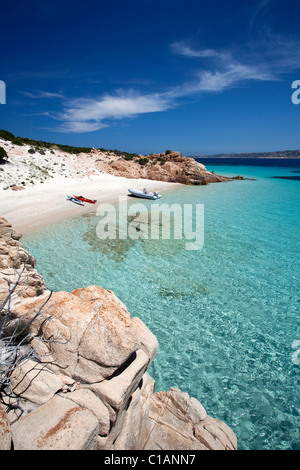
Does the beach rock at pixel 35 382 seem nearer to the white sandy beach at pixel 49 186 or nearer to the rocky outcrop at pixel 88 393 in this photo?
the rocky outcrop at pixel 88 393

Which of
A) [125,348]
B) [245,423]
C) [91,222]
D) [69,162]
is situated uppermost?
[69,162]

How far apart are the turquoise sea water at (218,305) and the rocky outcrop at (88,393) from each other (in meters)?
1.24

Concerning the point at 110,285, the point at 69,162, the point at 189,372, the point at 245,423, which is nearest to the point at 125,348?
the point at 189,372

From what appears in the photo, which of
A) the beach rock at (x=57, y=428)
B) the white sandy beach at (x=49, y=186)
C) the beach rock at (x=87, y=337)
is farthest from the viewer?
the white sandy beach at (x=49, y=186)

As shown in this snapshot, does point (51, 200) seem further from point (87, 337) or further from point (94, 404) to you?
point (94, 404)

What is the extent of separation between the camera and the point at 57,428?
3107 mm

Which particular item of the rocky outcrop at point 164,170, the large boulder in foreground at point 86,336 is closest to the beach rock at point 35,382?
the large boulder in foreground at point 86,336

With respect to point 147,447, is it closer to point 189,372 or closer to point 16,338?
point 189,372

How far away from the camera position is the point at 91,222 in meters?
19.2

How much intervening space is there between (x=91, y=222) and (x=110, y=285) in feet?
32.8

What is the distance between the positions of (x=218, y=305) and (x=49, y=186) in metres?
26.5

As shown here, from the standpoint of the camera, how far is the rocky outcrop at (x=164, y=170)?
45031 mm

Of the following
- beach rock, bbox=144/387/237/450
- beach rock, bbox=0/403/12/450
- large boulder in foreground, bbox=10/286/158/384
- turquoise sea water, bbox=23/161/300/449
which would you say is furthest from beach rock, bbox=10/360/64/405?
turquoise sea water, bbox=23/161/300/449

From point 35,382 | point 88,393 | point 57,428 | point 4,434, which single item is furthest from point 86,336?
point 4,434
